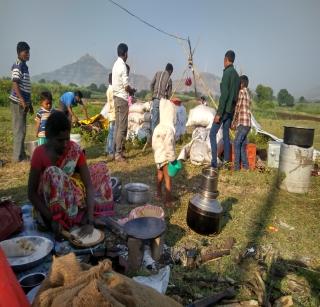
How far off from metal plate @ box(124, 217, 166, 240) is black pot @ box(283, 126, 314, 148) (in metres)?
3.43

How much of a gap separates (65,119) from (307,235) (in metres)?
3.12

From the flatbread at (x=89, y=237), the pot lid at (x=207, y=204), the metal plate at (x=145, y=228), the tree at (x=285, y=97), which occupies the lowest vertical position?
the flatbread at (x=89, y=237)

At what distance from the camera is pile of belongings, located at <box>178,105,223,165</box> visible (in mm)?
6654

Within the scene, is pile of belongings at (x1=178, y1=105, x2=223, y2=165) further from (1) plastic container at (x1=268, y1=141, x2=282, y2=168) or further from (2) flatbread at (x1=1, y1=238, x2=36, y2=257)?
(2) flatbread at (x1=1, y1=238, x2=36, y2=257)

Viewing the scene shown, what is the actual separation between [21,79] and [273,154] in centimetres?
525

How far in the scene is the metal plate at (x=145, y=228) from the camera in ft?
9.21

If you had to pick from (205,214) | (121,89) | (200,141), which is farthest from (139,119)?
→ (205,214)

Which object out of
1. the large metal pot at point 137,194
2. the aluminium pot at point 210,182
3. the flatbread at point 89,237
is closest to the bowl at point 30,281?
the flatbread at point 89,237

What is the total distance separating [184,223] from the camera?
3943 millimetres

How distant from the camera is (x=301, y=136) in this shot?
5371 millimetres

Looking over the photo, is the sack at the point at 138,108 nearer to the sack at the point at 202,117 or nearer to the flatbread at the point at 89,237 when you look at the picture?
the sack at the point at 202,117

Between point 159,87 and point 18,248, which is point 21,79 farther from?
point 18,248

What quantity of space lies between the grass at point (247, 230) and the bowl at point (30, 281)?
1.02 meters

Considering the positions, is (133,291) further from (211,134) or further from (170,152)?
(211,134)
